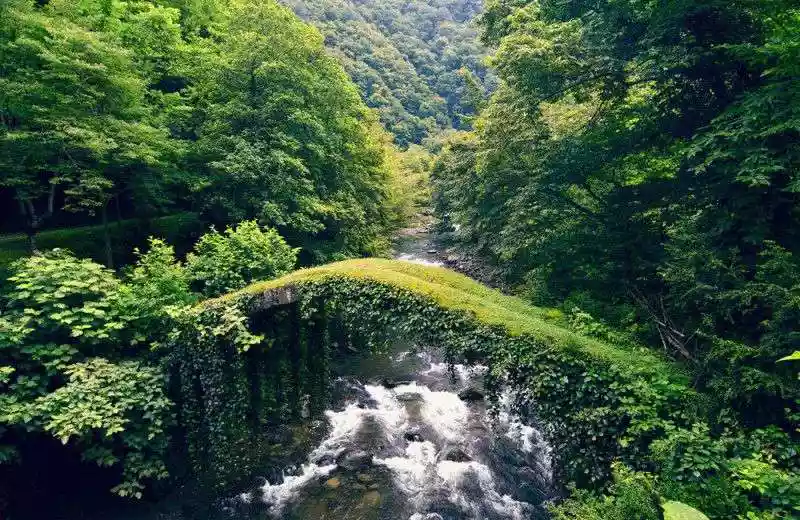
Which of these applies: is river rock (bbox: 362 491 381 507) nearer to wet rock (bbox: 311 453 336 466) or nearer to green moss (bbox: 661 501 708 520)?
wet rock (bbox: 311 453 336 466)

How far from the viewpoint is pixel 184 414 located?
30.6ft

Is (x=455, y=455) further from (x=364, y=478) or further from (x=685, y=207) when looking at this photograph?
(x=685, y=207)

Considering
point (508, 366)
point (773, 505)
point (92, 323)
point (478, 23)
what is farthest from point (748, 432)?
point (478, 23)

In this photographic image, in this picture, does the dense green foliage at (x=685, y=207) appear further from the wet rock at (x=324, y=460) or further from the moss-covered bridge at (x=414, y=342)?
the wet rock at (x=324, y=460)

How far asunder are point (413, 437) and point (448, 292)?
17.5 ft

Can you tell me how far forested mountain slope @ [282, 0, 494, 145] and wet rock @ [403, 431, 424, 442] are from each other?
65.7 m

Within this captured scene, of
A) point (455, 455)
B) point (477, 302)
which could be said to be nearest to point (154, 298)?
point (477, 302)

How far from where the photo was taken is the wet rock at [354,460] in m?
11.1

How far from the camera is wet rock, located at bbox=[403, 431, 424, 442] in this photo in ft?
39.8

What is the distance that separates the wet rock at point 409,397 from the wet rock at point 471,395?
1400 millimetres

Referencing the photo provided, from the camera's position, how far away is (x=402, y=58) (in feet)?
335

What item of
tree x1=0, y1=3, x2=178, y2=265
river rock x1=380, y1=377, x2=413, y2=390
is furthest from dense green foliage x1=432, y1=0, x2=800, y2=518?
tree x1=0, y1=3, x2=178, y2=265

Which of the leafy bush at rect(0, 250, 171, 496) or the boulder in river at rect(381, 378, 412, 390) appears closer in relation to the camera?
the leafy bush at rect(0, 250, 171, 496)

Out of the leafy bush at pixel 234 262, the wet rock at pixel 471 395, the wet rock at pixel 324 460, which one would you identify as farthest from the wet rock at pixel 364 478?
the leafy bush at pixel 234 262
